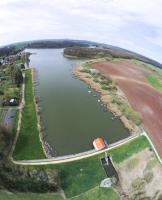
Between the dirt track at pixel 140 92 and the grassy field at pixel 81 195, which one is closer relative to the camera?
the grassy field at pixel 81 195

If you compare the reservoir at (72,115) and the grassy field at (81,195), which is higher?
the reservoir at (72,115)

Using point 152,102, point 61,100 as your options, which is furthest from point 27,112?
point 152,102

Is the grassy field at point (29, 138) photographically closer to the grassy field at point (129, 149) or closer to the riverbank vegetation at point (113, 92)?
the grassy field at point (129, 149)

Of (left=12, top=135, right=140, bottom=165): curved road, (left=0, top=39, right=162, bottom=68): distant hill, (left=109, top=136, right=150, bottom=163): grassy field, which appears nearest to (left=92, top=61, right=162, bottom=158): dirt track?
(left=109, top=136, right=150, bottom=163): grassy field

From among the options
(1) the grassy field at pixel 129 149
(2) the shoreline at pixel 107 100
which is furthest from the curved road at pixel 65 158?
(2) the shoreline at pixel 107 100

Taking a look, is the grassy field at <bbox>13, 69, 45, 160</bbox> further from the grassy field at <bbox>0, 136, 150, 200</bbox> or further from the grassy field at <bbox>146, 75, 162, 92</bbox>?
the grassy field at <bbox>146, 75, 162, 92</bbox>

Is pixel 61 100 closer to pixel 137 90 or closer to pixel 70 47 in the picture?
pixel 137 90

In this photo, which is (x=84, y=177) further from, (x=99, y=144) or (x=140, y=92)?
(x=140, y=92)
